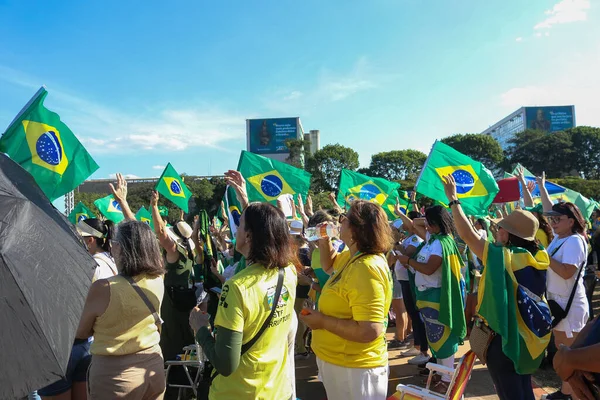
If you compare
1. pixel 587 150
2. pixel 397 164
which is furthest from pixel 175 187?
pixel 587 150

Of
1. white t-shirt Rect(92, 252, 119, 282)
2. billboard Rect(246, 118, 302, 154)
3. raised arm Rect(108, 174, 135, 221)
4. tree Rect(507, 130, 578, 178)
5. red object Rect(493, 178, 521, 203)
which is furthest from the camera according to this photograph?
billboard Rect(246, 118, 302, 154)

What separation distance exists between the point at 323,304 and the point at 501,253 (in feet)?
4.02

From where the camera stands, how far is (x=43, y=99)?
427 cm

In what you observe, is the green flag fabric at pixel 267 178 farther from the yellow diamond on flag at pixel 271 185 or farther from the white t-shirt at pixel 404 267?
the white t-shirt at pixel 404 267

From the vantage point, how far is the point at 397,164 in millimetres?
61906

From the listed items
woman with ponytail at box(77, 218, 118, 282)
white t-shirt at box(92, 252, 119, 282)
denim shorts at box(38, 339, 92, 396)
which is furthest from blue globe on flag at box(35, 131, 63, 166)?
denim shorts at box(38, 339, 92, 396)

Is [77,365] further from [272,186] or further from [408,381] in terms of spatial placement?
[272,186]

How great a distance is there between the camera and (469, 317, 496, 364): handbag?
2.82 m

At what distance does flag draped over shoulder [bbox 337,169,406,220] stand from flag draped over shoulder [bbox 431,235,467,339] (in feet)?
16.5

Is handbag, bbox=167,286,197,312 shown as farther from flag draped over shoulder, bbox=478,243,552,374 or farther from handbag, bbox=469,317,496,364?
flag draped over shoulder, bbox=478,243,552,374

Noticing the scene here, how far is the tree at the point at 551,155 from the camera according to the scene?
2288 inches

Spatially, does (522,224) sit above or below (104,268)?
above

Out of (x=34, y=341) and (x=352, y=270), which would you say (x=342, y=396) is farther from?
(x=34, y=341)

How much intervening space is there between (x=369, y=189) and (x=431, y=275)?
16.9 ft
